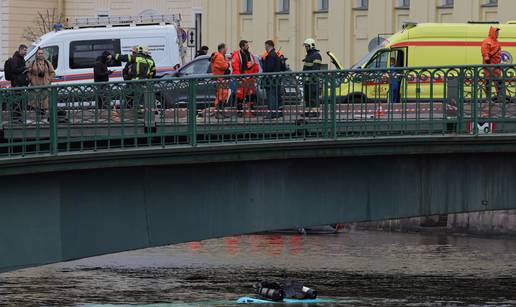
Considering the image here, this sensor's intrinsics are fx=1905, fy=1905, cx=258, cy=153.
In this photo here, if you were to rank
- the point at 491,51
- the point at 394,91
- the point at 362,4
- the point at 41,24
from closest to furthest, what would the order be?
1. the point at 394,91
2. the point at 491,51
3. the point at 362,4
4. the point at 41,24

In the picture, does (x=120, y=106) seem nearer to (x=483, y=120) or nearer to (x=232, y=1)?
(x=483, y=120)

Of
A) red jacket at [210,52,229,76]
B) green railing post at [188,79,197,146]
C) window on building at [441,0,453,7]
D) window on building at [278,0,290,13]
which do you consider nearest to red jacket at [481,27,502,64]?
red jacket at [210,52,229,76]

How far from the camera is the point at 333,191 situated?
25500mm

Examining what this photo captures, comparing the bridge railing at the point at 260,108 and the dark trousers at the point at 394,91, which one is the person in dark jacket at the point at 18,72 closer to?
the bridge railing at the point at 260,108

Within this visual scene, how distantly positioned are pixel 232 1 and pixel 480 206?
4583 cm

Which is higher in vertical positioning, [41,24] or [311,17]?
[311,17]

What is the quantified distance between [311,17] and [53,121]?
42685 mm

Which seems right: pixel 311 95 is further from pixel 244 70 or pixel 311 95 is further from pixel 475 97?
pixel 244 70

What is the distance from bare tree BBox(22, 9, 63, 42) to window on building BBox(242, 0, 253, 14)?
1055cm

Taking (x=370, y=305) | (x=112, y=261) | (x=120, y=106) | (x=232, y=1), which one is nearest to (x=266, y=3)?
(x=232, y=1)

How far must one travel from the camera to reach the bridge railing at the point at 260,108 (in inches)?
1009

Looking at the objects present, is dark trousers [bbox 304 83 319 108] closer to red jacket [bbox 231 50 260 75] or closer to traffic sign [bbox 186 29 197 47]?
red jacket [bbox 231 50 260 75]

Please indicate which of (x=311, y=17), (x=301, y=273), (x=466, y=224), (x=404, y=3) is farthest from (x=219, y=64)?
(x=311, y=17)

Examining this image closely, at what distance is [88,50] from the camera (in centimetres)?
4719
